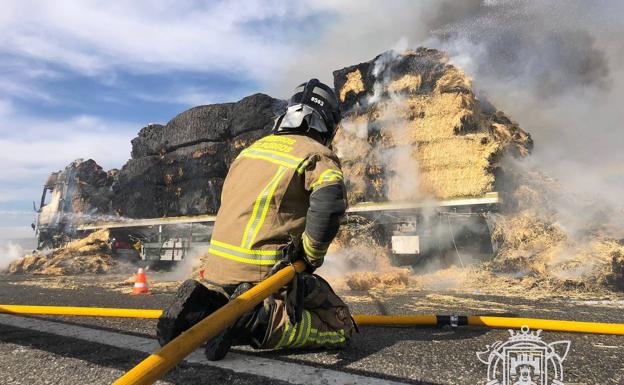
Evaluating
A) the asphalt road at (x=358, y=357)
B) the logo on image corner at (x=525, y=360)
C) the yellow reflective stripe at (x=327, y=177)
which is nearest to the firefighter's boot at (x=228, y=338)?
the asphalt road at (x=358, y=357)

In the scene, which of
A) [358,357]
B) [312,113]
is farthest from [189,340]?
[312,113]

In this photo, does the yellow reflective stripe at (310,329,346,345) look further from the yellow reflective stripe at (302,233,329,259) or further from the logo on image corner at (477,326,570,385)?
the logo on image corner at (477,326,570,385)

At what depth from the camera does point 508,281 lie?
21.9 ft

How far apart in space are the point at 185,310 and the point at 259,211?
65cm

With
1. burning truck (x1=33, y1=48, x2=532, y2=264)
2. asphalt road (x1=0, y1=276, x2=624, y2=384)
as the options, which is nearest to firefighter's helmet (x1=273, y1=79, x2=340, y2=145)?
asphalt road (x1=0, y1=276, x2=624, y2=384)

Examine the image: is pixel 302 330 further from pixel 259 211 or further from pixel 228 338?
pixel 259 211

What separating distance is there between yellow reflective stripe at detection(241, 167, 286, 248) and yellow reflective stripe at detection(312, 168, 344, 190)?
0.22 metres

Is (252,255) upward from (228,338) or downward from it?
upward

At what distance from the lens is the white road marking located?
5.84 ft

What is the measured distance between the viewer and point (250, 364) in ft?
6.70

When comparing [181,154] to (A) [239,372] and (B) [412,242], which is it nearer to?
(B) [412,242]

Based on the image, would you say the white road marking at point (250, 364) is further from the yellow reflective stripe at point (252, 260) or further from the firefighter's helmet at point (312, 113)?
the firefighter's helmet at point (312, 113)

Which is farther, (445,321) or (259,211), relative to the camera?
(445,321)

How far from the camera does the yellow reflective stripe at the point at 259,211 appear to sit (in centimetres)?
229
